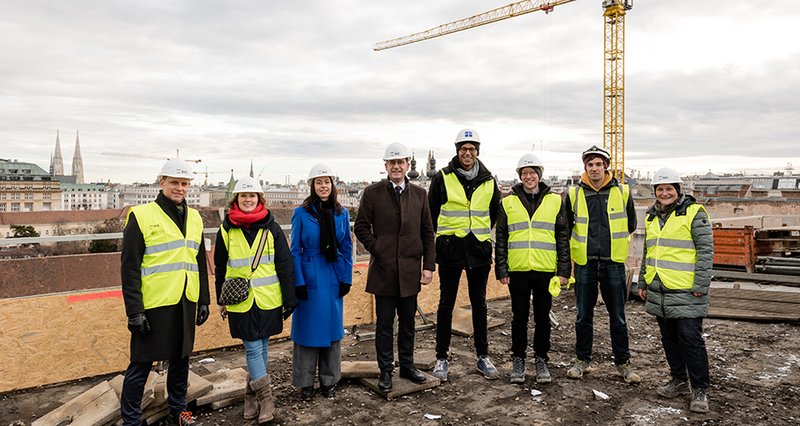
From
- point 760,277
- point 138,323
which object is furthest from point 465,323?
point 760,277

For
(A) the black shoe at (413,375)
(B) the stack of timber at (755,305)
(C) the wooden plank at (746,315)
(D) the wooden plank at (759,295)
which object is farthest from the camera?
(D) the wooden plank at (759,295)

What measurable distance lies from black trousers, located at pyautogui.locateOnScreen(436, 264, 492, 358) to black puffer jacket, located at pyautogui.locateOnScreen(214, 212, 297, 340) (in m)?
1.50

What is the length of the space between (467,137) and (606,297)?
205 centimetres

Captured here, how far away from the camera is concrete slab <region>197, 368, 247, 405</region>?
4.35m

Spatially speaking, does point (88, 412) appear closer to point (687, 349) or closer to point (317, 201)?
point (317, 201)

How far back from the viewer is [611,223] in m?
4.93

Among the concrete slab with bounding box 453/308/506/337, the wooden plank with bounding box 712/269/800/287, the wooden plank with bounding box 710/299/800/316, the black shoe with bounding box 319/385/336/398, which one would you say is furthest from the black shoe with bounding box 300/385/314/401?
the wooden plank with bounding box 712/269/800/287

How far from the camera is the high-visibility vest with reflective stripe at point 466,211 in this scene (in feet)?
16.3

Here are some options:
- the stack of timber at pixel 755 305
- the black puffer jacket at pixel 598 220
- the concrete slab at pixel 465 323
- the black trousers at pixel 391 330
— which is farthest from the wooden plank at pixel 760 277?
the black trousers at pixel 391 330

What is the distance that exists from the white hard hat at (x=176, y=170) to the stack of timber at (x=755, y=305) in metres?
6.95

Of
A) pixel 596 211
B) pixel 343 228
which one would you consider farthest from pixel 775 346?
pixel 343 228

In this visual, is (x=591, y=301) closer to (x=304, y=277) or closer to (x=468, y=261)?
(x=468, y=261)

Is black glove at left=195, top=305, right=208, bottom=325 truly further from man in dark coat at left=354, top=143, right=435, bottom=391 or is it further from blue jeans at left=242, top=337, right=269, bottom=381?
man in dark coat at left=354, top=143, right=435, bottom=391

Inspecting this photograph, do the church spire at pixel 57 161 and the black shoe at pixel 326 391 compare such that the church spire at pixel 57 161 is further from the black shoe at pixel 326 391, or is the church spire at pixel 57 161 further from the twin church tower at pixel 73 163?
the black shoe at pixel 326 391
